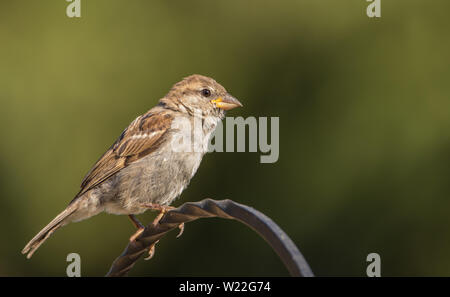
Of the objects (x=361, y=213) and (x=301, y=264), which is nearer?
(x=301, y=264)

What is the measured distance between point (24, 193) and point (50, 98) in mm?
664

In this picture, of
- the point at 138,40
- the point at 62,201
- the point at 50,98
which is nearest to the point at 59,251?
the point at 62,201

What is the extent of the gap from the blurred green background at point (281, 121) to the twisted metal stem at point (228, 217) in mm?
1984

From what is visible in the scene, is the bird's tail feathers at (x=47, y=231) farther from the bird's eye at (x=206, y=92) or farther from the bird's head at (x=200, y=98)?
the bird's eye at (x=206, y=92)

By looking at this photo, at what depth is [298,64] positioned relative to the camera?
15.7 feet

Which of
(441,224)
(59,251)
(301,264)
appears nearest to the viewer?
(301,264)

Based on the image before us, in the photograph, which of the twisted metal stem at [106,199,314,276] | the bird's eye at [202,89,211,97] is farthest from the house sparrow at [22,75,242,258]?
the twisted metal stem at [106,199,314,276]

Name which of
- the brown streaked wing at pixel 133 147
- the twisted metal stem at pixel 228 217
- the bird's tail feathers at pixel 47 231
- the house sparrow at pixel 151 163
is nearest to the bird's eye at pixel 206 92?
the house sparrow at pixel 151 163

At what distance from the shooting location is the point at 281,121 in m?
4.63

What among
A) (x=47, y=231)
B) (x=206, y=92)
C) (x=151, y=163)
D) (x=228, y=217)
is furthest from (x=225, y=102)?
(x=228, y=217)

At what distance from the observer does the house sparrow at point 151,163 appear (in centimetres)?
346

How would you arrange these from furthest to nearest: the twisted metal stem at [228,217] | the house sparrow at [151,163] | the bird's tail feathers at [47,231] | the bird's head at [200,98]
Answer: the bird's head at [200,98] → the house sparrow at [151,163] → the bird's tail feathers at [47,231] → the twisted metal stem at [228,217]

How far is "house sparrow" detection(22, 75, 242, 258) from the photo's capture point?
346 cm

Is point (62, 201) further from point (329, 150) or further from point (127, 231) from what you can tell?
point (329, 150)
